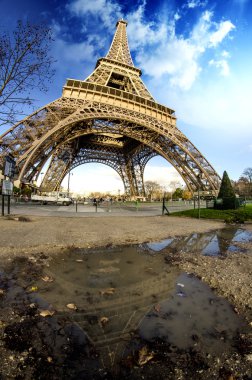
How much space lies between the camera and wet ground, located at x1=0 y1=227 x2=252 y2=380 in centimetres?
182

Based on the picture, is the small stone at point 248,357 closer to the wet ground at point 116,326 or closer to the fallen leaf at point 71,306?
the wet ground at point 116,326

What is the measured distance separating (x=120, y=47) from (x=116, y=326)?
53969 mm

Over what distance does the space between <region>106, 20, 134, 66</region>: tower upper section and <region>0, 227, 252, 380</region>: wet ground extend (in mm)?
45093

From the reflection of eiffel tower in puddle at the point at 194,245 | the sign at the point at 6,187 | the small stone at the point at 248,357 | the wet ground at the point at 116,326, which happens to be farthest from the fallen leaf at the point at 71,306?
the sign at the point at 6,187

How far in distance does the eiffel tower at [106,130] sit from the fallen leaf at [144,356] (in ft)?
57.7

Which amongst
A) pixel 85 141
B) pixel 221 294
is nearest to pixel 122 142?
pixel 85 141

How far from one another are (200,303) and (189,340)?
938 millimetres

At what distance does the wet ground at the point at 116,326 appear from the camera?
1.82 metres

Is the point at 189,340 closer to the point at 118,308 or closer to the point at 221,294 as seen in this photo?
the point at 118,308

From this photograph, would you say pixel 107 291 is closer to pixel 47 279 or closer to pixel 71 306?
pixel 71 306

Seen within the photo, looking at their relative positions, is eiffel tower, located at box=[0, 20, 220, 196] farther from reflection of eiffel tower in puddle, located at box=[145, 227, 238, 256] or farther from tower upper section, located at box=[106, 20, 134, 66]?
reflection of eiffel tower in puddle, located at box=[145, 227, 238, 256]

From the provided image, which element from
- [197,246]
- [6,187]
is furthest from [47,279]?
[6,187]

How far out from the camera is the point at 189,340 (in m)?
2.21

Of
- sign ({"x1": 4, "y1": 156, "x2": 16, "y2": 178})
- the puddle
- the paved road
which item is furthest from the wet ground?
the paved road
